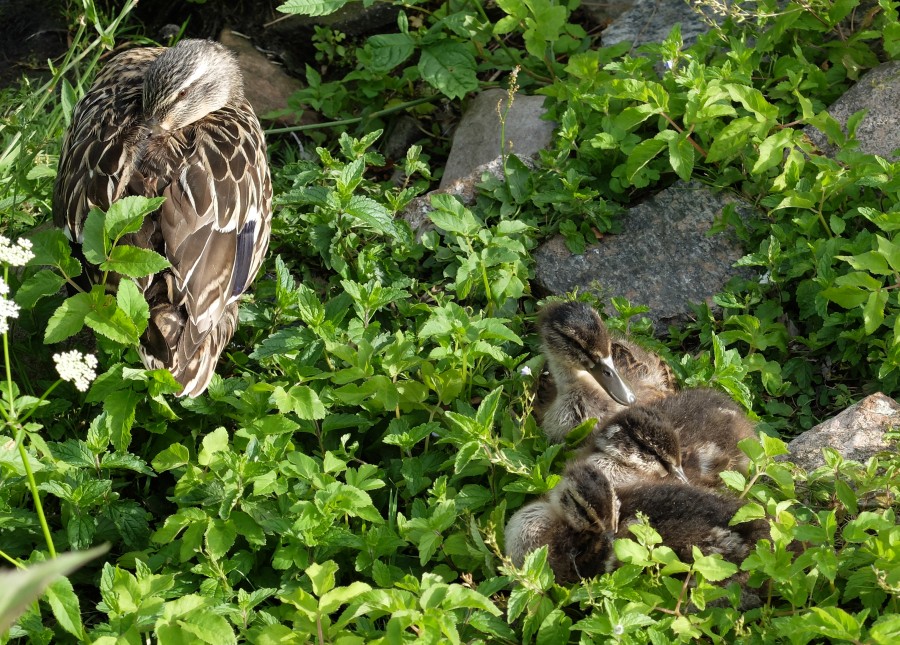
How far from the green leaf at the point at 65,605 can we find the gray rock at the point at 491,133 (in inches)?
134

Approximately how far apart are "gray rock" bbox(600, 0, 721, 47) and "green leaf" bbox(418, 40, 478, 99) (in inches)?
35.6

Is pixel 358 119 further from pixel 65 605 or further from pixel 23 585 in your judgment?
pixel 23 585

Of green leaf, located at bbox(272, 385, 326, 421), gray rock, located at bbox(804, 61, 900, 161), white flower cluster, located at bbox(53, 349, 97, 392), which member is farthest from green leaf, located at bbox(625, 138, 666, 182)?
white flower cluster, located at bbox(53, 349, 97, 392)

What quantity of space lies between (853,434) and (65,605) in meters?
3.10

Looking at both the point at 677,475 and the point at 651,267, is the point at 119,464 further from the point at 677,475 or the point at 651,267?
the point at 651,267

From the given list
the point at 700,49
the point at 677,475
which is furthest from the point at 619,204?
the point at 677,475

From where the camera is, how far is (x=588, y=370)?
457 centimetres

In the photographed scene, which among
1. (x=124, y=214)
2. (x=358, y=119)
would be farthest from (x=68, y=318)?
(x=358, y=119)

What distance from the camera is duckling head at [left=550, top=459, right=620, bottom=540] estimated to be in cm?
361

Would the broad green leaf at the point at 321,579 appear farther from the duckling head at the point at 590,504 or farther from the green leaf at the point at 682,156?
the green leaf at the point at 682,156

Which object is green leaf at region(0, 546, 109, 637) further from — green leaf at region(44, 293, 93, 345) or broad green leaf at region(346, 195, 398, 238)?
broad green leaf at region(346, 195, 398, 238)

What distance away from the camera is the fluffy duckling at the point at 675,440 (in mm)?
3977

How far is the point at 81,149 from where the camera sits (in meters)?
4.90

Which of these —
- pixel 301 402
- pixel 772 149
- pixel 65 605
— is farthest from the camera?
pixel 772 149
